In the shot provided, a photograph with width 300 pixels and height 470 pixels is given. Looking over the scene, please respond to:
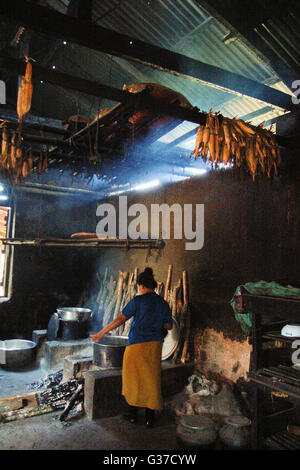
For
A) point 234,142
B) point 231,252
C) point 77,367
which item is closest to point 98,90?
point 234,142

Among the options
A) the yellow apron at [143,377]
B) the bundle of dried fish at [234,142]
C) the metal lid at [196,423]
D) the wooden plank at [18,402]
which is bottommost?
the wooden plank at [18,402]

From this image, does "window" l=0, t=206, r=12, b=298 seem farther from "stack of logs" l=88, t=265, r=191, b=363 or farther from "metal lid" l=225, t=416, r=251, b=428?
"metal lid" l=225, t=416, r=251, b=428

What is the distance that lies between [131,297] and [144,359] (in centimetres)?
337

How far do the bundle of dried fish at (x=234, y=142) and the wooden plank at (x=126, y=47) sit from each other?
65cm

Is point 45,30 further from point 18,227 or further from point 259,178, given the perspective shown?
point 18,227

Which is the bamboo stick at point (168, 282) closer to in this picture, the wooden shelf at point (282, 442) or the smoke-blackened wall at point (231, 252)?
the smoke-blackened wall at point (231, 252)

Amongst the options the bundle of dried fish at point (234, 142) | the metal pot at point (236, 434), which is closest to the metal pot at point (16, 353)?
the metal pot at point (236, 434)

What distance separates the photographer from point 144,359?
4.96 m

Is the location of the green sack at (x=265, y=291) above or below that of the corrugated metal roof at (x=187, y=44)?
below

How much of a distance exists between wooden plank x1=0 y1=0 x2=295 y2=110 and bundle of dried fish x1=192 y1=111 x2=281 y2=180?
651 mm

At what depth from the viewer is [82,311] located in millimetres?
8250

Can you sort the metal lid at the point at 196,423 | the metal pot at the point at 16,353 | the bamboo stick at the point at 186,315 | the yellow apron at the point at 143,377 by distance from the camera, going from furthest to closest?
1. the metal pot at the point at 16,353
2. the bamboo stick at the point at 186,315
3. the yellow apron at the point at 143,377
4. the metal lid at the point at 196,423

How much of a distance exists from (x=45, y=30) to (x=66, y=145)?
2.04 meters

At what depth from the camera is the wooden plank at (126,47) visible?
3031 mm
